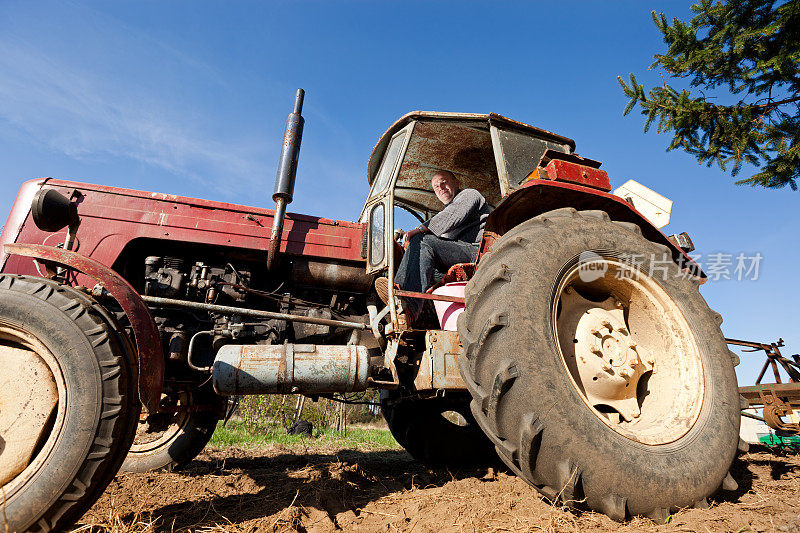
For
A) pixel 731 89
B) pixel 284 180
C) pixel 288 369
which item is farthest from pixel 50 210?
pixel 731 89

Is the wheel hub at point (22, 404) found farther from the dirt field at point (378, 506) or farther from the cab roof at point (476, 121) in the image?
the cab roof at point (476, 121)

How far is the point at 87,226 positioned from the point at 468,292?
99.3 inches

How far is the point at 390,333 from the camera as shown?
247 cm

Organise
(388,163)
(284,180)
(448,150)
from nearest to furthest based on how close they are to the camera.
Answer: (284,180), (388,163), (448,150)

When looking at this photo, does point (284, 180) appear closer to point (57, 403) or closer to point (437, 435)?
point (57, 403)

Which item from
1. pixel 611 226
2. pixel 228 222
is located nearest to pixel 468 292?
pixel 611 226

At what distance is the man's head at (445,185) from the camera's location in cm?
346

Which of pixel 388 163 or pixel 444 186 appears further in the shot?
pixel 444 186

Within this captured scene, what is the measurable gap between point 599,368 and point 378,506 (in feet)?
3.83

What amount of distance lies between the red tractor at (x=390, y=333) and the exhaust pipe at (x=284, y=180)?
0.01 meters

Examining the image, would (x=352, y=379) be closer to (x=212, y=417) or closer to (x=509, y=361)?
(x=509, y=361)

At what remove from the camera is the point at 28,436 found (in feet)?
5.16

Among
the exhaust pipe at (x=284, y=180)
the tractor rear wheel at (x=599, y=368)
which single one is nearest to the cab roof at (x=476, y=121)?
the exhaust pipe at (x=284, y=180)

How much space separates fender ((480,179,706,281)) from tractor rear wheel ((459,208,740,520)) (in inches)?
6.7
